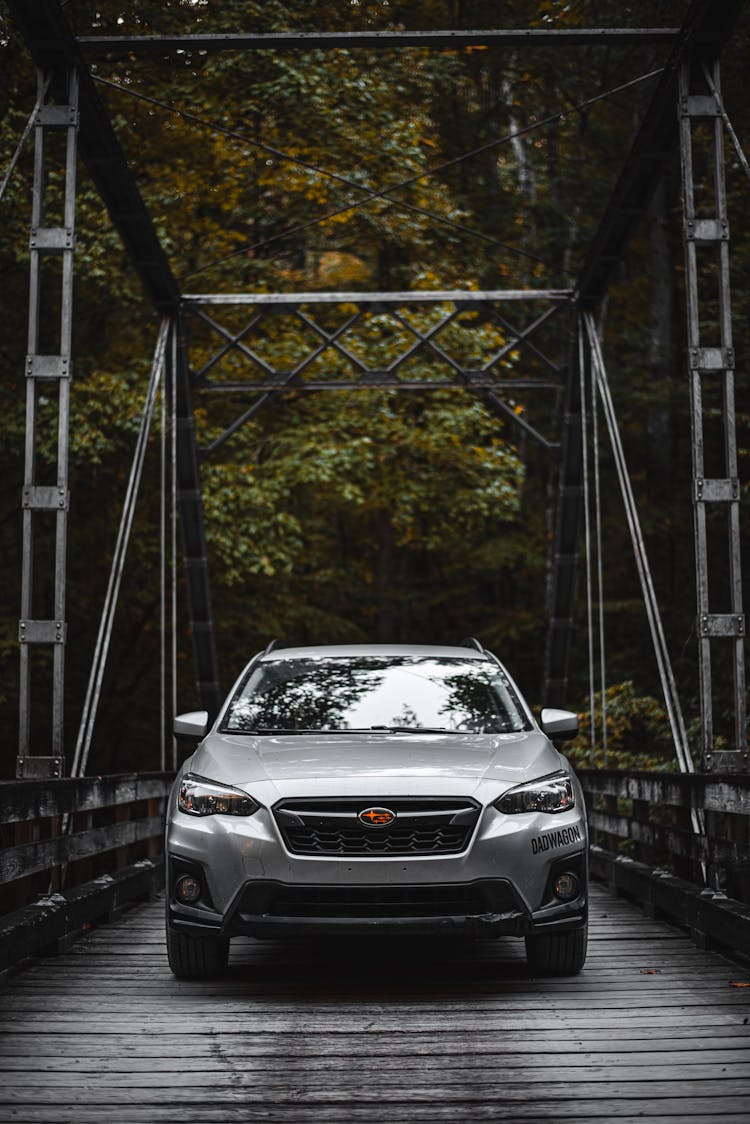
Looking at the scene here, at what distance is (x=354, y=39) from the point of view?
32.5ft

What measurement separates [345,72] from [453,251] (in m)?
5.72

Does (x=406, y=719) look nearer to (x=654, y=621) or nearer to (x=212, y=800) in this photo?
(x=212, y=800)

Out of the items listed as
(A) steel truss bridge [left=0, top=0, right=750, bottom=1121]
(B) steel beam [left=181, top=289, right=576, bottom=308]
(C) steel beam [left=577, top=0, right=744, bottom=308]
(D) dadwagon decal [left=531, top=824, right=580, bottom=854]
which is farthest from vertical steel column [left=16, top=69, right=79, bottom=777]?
(B) steel beam [left=181, top=289, right=576, bottom=308]

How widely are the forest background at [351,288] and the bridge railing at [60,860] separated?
315 inches

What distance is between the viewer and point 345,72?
20438mm

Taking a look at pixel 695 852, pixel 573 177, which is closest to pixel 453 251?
pixel 573 177

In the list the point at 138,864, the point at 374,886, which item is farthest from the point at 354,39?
the point at 374,886

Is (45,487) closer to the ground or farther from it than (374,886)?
farther from it

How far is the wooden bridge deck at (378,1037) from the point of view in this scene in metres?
4.32

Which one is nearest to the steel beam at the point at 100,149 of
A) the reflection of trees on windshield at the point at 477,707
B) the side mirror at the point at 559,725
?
the reflection of trees on windshield at the point at 477,707

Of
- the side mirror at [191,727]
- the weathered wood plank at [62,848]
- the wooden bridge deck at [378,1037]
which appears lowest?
the wooden bridge deck at [378,1037]

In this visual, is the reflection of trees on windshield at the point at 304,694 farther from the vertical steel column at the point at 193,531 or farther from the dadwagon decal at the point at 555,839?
the vertical steel column at the point at 193,531

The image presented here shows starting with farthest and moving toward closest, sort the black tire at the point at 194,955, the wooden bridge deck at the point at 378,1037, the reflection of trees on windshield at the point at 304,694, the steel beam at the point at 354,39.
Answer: the steel beam at the point at 354,39 → the reflection of trees on windshield at the point at 304,694 → the black tire at the point at 194,955 → the wooden bridge deck at the point at 378,1037

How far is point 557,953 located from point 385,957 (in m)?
1.13
